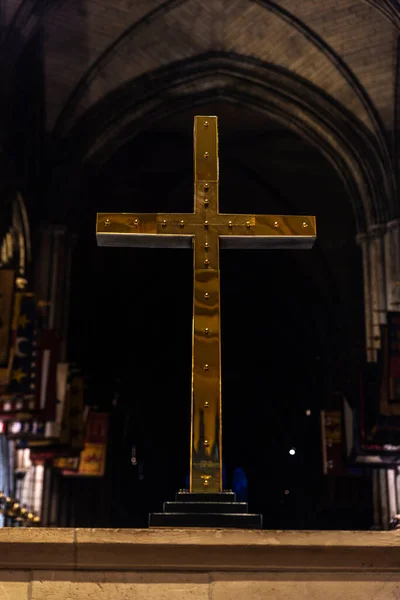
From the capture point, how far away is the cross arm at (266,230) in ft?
11.6

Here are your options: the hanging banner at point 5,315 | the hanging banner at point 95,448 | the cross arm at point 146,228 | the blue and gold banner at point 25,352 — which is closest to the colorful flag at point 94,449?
the hanging banner at point 95,448

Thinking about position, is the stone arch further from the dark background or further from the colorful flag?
the colorful flag

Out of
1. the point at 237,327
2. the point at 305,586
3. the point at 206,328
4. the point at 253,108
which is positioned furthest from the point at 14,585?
the point at 237,327

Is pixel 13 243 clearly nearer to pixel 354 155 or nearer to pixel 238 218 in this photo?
pixel 354 155

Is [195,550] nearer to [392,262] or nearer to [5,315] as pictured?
[5,315]

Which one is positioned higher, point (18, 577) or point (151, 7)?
point (151, 7)

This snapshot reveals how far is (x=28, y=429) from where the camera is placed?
1232 centimetres

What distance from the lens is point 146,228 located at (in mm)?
3557

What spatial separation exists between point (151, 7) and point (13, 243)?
16.7ft

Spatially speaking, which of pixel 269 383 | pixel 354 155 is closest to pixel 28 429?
pixel 354 155

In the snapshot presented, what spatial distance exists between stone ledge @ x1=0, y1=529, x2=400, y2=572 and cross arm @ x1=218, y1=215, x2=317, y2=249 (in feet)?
4.33

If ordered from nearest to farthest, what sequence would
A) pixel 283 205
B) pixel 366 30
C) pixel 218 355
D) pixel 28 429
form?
1. pixel 218 355
2. pixel 28 429
3. pixel 366 30
4. pixel 283 205

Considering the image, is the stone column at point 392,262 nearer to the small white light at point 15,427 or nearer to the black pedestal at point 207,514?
the small white light at point 15,427

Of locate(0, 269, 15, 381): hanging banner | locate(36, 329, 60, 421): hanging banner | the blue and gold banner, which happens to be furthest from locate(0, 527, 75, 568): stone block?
locate(36, 329, 60, 421): hanging banner
